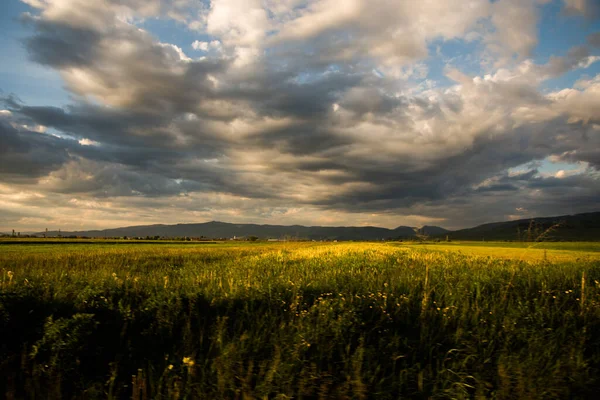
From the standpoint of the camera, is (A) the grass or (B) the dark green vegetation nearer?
(B) the dark green vegetation

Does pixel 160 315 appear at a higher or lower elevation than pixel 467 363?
higher

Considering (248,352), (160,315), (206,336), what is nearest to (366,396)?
(248,352)

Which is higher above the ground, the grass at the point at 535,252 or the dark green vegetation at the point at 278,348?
the dark green vegetation at the point at 278,348

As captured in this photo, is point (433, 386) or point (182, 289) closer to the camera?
point (433, 386)

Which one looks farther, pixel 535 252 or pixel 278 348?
pixel 535 252

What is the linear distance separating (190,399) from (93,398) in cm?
112

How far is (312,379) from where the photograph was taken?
14.8 ft

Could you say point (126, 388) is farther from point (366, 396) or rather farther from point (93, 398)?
point (366, 396)

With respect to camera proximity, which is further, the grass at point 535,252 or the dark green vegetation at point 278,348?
the grass at point 535,252

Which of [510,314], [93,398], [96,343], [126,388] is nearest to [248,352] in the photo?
[126,388]

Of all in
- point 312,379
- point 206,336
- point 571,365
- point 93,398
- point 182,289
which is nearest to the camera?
point 93,398

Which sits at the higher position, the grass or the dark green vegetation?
the dark green vegetation

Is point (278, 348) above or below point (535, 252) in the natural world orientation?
above

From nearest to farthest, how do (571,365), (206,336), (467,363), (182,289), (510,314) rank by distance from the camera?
(571,365), (467,363), (206,336), (510,314), (182,289)
